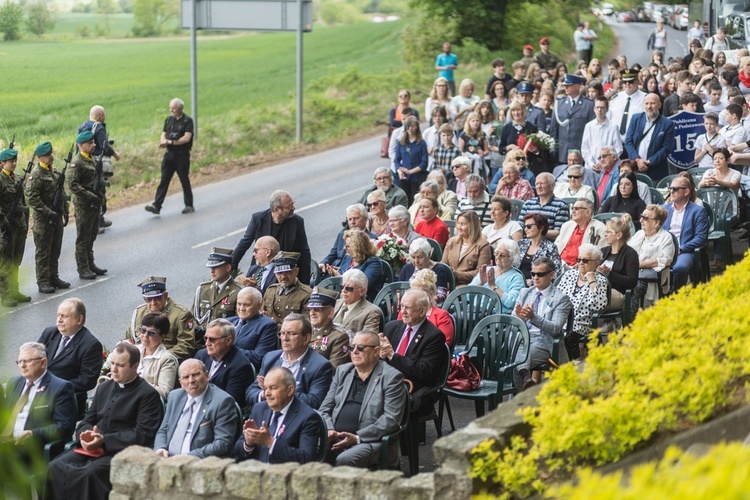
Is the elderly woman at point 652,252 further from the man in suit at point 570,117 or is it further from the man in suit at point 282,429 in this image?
the man in suit at point 570,117

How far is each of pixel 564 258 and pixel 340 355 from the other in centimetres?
364

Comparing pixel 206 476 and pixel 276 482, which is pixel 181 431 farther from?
pixel 276 482

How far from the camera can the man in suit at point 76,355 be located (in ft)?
33.7

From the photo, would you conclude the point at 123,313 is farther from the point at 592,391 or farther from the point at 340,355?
the point at 592,391

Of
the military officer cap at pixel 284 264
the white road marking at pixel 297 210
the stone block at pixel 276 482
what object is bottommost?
the white road marking at pixel 297 210

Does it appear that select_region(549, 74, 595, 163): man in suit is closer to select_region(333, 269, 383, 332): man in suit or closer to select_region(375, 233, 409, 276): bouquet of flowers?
select_region(375, 233, 409, 276): bouquet of flowers

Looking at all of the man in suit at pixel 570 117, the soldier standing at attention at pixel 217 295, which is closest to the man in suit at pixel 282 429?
the soldier standing at attention at pixel 217 295

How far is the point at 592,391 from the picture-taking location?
6.65 m

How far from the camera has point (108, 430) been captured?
914 cm

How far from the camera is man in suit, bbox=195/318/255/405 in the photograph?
9672 mm

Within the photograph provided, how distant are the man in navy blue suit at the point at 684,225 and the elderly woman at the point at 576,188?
134cm

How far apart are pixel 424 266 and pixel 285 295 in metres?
1.54

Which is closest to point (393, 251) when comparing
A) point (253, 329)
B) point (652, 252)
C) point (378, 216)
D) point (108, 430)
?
point (378, 216)

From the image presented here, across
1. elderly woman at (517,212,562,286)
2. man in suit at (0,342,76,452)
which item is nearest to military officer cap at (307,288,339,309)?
man in suit at (0,342,76,452)
